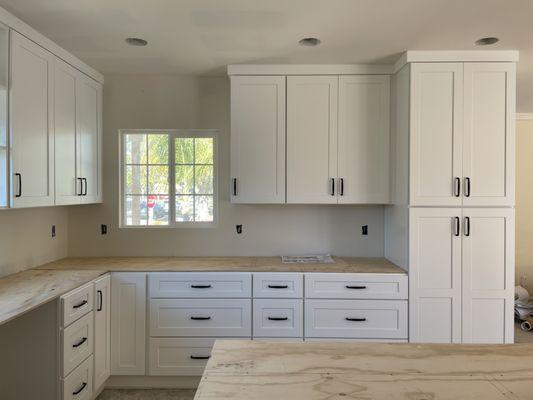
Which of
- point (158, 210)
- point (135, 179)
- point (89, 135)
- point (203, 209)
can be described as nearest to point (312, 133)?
point (203, 209)

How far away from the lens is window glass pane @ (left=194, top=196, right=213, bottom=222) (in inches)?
135

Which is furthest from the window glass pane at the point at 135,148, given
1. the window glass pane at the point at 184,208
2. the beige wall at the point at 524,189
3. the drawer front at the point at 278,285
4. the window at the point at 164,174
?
the beige wall at the point at 524,189

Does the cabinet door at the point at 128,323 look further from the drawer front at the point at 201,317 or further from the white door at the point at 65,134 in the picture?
the white door at the point at 65,134

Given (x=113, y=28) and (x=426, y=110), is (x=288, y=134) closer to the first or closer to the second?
(x=426, y=110)

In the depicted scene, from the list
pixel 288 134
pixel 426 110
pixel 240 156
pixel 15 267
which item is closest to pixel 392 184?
pixel 426 110

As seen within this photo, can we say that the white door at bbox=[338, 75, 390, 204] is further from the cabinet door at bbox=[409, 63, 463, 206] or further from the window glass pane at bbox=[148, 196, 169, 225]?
the window glass pane at bbox=[148, 196, 169, 225]

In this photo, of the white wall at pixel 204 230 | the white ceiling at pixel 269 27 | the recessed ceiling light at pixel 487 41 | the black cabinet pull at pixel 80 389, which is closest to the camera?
the white ceiling at pixel 269 27

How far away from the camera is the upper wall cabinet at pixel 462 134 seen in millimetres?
2686

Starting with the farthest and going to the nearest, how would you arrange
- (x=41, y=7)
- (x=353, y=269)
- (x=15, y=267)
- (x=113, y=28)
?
(x=353, y=269) < (x=15, y=267) < (x=113, y=28) < (x=41, y=7)

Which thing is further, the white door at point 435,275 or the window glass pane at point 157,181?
the window glass pane at point 157,181

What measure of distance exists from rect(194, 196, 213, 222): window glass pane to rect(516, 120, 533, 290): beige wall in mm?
3756

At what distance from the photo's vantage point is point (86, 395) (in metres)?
2.43

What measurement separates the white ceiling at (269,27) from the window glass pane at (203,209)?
119cm

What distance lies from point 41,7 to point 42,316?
1753mm
